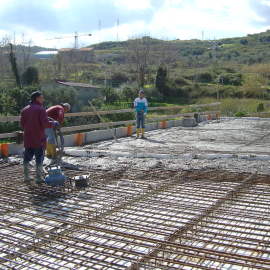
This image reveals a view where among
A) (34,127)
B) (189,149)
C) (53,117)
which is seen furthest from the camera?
(189,149)

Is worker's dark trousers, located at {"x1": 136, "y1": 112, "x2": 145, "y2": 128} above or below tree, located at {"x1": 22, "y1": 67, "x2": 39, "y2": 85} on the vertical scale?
below

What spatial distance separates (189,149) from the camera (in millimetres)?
9148

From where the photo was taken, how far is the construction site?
11.2ft

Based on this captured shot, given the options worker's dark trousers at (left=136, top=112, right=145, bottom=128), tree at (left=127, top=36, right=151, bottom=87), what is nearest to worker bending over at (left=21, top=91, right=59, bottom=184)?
worker's dark trousers at (left=136, top=112, right=145, bottom=128)

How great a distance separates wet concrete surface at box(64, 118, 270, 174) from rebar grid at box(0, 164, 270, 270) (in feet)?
2.46

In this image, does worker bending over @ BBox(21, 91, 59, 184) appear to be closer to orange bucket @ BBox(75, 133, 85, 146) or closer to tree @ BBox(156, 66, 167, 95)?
orange bucket @ BBox(75, 133, 85, 146)

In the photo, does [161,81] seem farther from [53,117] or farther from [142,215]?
[142,215]

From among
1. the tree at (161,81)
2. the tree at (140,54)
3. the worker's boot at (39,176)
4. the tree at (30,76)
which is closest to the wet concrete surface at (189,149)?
the worker's boot at (39,176)

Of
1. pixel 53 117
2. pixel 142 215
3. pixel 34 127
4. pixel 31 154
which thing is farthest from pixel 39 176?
pixel 142 215

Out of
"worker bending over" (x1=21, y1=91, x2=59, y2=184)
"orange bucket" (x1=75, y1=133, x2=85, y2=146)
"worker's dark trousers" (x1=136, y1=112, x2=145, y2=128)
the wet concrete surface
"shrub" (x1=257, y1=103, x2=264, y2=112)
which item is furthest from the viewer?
"shrub" (x1=257, y1=103, x2=264, y2=112)

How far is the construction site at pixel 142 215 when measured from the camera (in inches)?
134

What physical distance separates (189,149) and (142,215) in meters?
4.79

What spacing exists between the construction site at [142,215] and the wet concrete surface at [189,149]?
0.03 meters

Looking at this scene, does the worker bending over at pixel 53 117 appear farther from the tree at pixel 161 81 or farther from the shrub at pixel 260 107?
the tree at pixel 161 81
